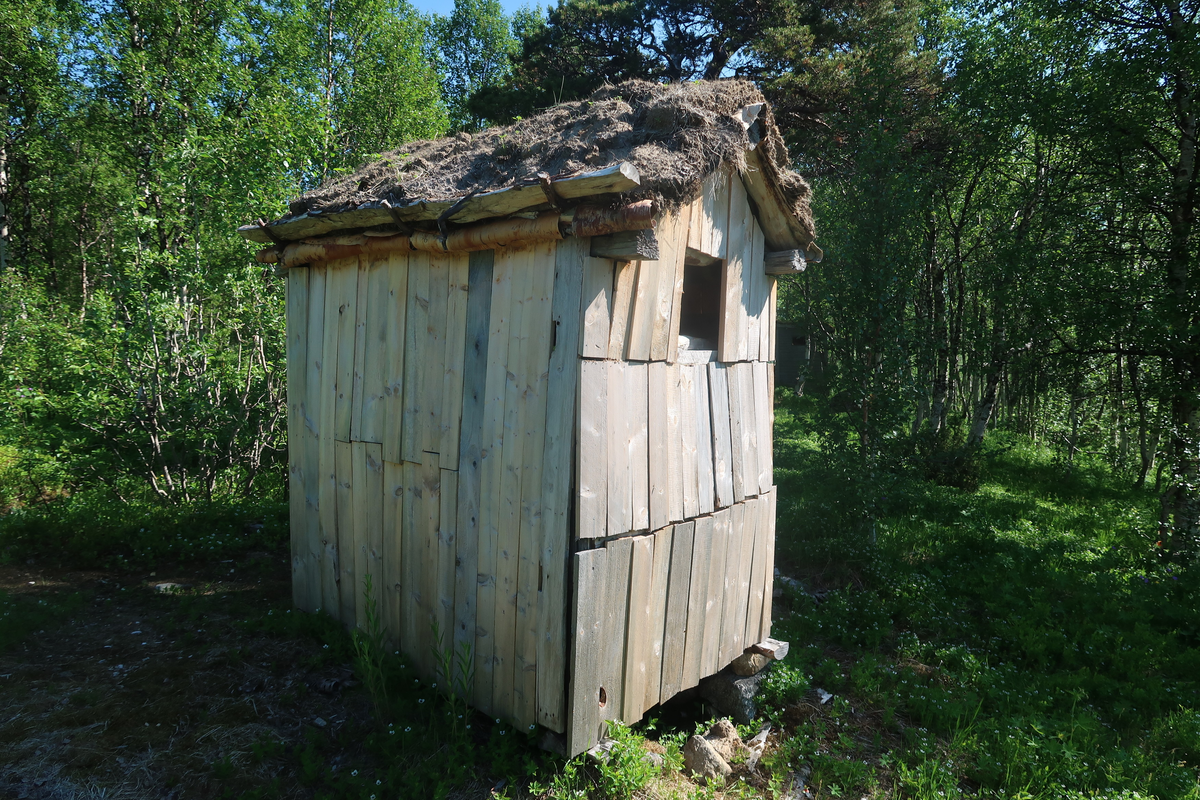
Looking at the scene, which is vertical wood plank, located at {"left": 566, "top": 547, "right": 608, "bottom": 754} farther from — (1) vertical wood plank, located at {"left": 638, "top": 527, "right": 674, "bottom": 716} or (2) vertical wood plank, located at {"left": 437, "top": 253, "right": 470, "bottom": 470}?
(2) vertical wood plank, located at {"left": 437, "top": 253, "right": 470, "bottom": 470}

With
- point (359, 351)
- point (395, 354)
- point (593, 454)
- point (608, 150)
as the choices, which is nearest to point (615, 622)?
point (593, 454)

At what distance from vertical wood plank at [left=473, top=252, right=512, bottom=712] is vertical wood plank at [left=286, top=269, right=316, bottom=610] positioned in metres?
1.99

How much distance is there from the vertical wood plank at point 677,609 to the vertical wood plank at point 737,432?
615 mm

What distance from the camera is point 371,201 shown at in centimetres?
394

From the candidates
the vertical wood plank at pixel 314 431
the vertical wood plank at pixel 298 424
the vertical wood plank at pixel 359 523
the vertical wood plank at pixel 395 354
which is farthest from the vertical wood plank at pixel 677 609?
the vertical wood plank at pixel 298 424

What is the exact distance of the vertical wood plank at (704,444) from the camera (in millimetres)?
3859

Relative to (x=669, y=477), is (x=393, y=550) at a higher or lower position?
lower

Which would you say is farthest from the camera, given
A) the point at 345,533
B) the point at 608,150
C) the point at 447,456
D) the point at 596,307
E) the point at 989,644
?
the point at 989,644

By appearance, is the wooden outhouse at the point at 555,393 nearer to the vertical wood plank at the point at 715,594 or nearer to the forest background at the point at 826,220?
the vertical wood plank at the point at 715,594

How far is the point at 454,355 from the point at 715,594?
2.26 metres

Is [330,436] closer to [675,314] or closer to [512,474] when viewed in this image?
[512,474]

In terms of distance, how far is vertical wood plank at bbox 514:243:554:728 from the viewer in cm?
321

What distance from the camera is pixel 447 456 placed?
3670mm

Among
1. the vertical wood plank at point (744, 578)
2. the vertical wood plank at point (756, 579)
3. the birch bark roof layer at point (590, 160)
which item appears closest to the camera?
the birch bark roof layer at point (590, 160)
